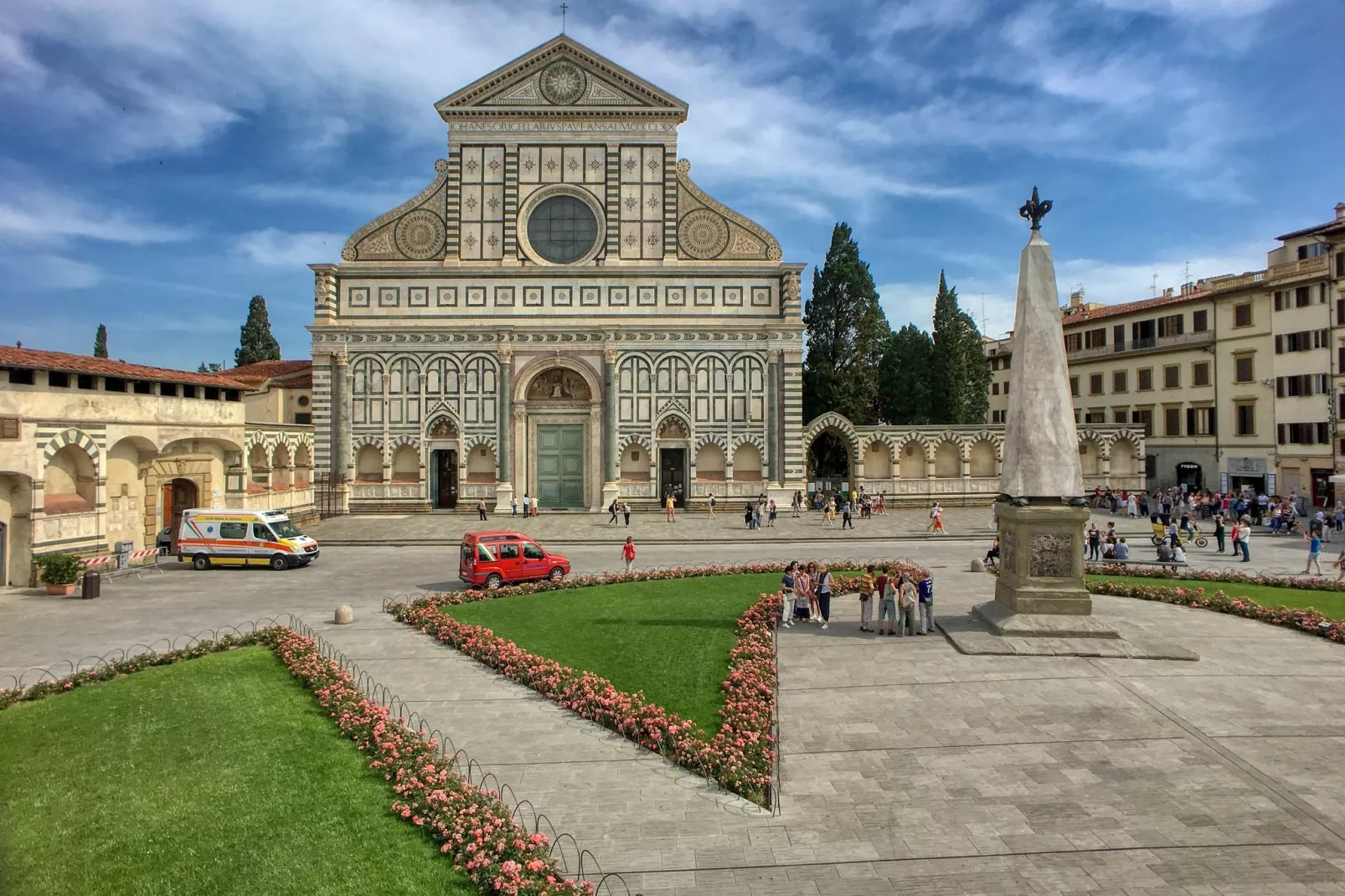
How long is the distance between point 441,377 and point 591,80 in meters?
18.0

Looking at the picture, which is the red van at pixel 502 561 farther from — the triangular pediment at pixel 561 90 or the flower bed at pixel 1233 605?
the triangular pediment at pixel 561 90

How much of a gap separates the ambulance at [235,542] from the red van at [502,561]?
7856 mm

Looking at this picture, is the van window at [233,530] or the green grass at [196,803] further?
the van window at [233,530]

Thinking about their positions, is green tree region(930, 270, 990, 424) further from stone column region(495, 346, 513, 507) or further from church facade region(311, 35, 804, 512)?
stone column region(495, 346, 513, 507)

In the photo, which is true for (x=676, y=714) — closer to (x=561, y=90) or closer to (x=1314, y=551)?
(x=1314, y=551)

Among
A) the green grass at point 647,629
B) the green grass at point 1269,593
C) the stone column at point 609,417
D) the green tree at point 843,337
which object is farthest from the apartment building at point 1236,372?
the green grass at point 647,629

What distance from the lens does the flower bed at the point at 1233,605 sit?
16516 millimetres

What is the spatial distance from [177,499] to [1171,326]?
53446 mm

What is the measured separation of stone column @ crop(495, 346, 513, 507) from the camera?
142 feet

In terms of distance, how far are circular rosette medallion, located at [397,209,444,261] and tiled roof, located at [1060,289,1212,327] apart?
118 feet

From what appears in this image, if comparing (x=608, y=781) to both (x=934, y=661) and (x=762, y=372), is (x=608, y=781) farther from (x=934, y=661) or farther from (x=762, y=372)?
(x=762, y=372)

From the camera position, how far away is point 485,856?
783 centimetres

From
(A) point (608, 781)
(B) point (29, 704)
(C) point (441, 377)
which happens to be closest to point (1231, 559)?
(A) point (608, 781)

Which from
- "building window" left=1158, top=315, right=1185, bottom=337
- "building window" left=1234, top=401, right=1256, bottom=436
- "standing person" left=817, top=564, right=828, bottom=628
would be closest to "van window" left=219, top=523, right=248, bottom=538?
"standing person" left=817, top=564, right=828, bottom=628
